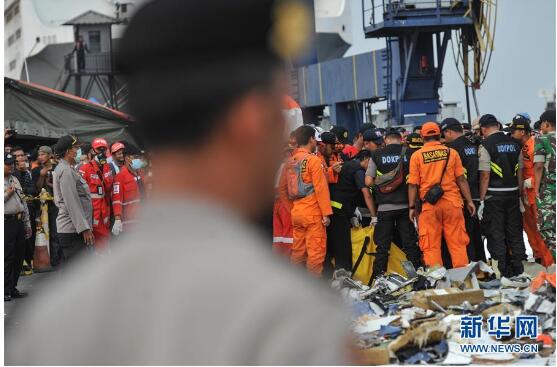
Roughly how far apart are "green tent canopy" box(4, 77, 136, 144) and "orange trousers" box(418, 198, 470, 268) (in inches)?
214

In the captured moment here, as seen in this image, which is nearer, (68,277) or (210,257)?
(210,257)

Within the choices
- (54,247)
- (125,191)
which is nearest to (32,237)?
(54,247)

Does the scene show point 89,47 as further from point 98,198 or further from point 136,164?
point 98,198

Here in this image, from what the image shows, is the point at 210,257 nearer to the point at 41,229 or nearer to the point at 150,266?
the point at 150,266

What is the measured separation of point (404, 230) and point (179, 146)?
843cm

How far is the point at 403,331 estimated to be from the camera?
7.20m

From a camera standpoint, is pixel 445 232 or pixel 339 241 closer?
pixel 445 232

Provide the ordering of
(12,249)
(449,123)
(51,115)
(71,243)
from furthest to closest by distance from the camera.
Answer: (51,115) → (449,123) → (12,249) → (71,243)

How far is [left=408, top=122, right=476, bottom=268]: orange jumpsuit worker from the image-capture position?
9234 millimetres

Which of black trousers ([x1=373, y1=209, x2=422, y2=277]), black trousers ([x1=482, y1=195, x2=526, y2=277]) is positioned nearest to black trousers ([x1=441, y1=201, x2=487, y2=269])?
black trousers ([x1=482, y1=195, x2=526, y2=277])

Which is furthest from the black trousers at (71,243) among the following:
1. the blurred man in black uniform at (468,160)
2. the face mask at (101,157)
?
the blurred man in black uniform at (468,160)

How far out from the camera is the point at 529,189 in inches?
398

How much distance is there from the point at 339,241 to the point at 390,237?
595 millimetres

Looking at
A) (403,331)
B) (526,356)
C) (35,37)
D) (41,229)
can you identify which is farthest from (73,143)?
(35,37)
